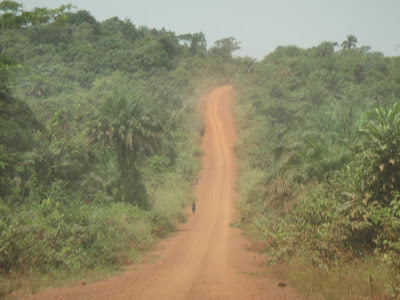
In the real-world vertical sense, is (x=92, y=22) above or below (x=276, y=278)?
above

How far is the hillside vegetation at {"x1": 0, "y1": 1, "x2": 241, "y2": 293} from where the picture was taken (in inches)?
436

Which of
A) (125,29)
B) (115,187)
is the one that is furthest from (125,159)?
(125,29)

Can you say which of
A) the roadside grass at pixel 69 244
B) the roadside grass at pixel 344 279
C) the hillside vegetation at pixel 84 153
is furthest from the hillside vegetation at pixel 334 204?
the hillside vegetation at pixel 84 153

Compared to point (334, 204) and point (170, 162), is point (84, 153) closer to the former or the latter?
point (170, 162)

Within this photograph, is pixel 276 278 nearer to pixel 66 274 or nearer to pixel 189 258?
pixel 189 258

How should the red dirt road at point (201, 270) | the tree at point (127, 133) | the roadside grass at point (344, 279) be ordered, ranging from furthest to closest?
the tree at point (127, 133) < the red dirt road at point (201, 270) < the roadside grass at point (344, 279)

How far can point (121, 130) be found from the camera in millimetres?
21531

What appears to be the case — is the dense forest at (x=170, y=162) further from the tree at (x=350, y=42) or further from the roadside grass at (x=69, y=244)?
the tree at (x=350, y=42)

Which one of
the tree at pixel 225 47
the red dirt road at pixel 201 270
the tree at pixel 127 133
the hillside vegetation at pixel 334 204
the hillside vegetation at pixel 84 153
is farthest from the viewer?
the tree at pixel 225 47

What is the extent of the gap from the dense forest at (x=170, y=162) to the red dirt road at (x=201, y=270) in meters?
0.75

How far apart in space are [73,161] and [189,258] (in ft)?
37.7

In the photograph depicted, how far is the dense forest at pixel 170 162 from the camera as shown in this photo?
970 cm

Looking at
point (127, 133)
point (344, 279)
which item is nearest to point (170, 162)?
A: point (127, 133)

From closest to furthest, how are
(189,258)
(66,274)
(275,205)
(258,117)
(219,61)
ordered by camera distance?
(66,274) < (189,258) < (275,205) < (258,117) < (219,61)
